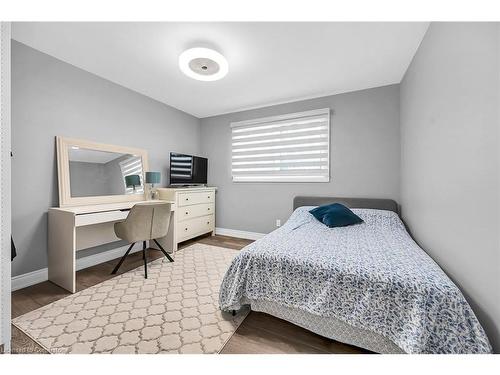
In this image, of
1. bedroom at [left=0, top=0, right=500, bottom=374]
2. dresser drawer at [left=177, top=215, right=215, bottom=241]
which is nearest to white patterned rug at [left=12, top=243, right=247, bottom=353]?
bedroom at [left=0, top=0, right=500, bottom=374]

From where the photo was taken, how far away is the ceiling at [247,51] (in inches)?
69.0

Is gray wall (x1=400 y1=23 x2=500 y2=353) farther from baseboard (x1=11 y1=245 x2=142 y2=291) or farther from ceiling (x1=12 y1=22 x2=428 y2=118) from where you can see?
baseboard (x1=11 y1=245 x2=142 y2=291)

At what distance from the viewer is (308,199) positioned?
3.20 metres

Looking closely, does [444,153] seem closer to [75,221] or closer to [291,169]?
[291,169]

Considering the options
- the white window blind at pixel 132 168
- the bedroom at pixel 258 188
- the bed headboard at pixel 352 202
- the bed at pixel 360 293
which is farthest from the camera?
the white window blind at pixel 132 168

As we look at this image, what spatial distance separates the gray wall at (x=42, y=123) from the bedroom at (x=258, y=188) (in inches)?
0.6

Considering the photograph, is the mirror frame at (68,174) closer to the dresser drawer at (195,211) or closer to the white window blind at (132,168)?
the white window blind at (132,168)

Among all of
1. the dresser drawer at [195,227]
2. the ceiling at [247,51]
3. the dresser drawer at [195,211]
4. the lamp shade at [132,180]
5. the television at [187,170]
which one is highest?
the ceiling at [247,51]

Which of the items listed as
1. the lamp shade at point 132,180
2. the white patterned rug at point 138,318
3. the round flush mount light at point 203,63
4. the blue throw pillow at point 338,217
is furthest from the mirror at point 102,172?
the blue throw pillow at point 338,217

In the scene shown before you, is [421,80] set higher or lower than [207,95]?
lower

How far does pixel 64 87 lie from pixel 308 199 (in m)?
3.51

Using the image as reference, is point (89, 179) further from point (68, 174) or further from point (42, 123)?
point (42, 123)

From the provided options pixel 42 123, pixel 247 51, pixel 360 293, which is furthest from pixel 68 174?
pixel 360 293
